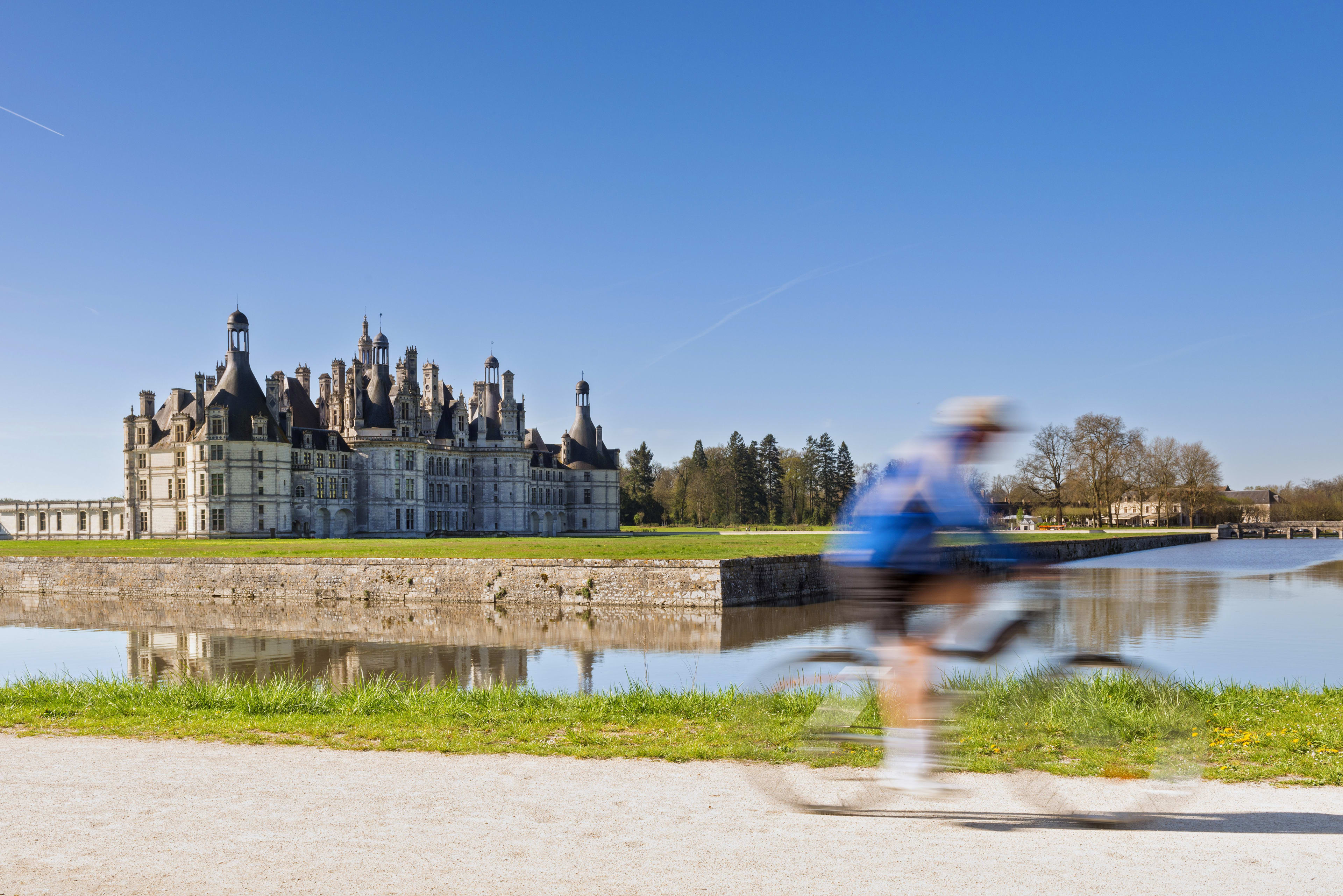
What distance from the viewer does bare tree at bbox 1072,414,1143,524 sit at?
268 feet

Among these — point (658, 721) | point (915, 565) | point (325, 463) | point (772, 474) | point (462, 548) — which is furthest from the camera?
point (772, 474)

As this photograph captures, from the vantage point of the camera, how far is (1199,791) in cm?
569

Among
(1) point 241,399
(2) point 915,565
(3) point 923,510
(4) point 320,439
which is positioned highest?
(1) point 241,399

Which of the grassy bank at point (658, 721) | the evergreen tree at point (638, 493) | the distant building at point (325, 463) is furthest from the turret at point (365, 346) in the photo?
the grassy bank at point (658, 721)

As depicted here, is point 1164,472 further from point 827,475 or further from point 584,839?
point 584,839

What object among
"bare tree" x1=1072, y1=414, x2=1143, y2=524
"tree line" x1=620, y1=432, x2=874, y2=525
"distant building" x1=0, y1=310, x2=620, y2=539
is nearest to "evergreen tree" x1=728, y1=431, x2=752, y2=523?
"tree line" x1=620, y1=432, x2=874, y2=525

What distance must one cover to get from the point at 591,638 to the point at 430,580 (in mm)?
11361

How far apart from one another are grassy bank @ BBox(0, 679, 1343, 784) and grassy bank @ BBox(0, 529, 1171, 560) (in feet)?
66.3

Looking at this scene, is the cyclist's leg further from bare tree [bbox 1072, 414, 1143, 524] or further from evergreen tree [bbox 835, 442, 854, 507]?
evergreen tree [bbox 835, 442, 854, 507]

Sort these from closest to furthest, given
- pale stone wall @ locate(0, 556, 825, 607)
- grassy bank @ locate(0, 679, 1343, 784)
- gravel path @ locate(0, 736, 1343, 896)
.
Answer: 1. gravel path @ locate(0, 736, 1343, 896)
2. grassy bank @ locate(0, 679, 1343, 784)
3. pale stone wall @ locate(0, 556, 825, 607)

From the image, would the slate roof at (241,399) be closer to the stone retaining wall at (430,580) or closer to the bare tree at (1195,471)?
the stone retaining wall at (430,580)

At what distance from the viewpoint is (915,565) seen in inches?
224

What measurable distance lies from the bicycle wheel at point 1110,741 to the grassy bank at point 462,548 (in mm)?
21982

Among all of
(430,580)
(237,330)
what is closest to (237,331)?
(237,330)
